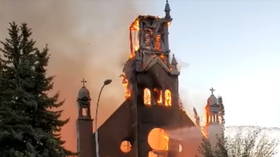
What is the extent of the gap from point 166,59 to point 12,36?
28.5 m

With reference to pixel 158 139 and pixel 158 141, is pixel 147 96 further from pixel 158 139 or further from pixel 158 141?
pixel 158 141

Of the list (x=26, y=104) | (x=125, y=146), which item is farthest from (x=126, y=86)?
(x=26, y=104)

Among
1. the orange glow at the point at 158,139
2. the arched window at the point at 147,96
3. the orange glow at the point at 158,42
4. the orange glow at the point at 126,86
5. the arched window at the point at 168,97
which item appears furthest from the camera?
the orange glow at the point at 158,42

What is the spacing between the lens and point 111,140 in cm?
5981

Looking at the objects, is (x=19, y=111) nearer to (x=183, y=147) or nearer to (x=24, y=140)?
(x=24, y=140)

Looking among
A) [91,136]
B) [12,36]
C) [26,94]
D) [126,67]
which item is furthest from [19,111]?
[126,67]

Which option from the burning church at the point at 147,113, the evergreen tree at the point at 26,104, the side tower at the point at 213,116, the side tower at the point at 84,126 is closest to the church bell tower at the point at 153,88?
the burning church at the point at 147,113

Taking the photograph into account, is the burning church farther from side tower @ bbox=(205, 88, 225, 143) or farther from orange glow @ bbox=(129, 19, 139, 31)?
side tower @ bbox=(205, 88, 225, 143)

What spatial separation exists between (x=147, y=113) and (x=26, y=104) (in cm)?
2646

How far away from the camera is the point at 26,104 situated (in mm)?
36156

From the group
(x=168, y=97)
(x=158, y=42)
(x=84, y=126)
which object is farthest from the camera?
(x=158, y=42)

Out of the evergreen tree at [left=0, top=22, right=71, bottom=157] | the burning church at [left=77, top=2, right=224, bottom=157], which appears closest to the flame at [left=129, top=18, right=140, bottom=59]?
the burning church at [left=77, top=2, right=224, bottom=157]

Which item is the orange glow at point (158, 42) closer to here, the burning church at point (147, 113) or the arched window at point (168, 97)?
the burning church at point (147, 113)

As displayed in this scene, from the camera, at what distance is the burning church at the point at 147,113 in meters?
59.9
